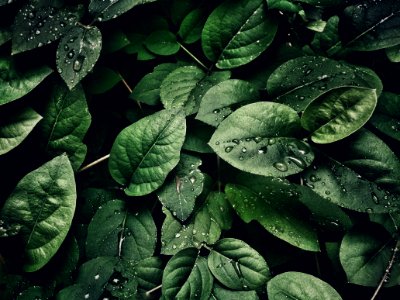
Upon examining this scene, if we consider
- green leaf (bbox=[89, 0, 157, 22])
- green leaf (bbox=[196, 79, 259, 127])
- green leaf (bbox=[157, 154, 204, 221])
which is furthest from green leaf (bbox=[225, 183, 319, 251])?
green leaf (bbox=[89, 0, 157, 22])

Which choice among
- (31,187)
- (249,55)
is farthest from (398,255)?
(31,187)

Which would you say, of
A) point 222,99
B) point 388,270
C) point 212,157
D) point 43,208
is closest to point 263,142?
point 222,99

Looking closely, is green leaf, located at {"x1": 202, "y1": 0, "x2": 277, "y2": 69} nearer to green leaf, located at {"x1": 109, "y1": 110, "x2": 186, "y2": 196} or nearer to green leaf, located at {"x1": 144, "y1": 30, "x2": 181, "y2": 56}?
green leaf, located at {"x1": 144, "y1": 30, "x2": 181, "y2": 56}

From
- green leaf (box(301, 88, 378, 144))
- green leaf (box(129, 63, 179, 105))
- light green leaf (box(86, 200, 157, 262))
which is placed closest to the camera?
green leaf (box(301, 88, 378, 144))

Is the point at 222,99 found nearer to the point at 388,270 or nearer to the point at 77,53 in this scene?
the point at 77,53

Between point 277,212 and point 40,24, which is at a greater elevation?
point 40,24

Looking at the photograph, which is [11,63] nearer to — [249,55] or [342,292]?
[249,55]
